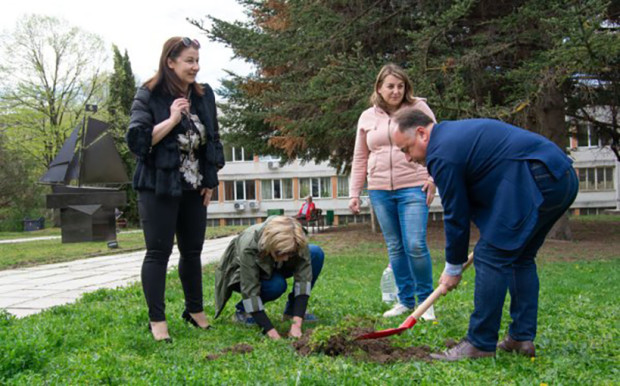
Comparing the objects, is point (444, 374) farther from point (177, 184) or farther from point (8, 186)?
point (8, 186)

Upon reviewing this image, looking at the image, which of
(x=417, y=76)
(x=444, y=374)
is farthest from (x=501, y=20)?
(x=444, y=374)

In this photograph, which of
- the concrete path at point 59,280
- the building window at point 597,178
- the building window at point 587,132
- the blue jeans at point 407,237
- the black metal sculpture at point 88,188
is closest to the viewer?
the blue jeans at point 407,237

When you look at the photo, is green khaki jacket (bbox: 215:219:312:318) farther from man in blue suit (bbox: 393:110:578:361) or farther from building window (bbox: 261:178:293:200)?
building window (bbox: 261:178:293:200)

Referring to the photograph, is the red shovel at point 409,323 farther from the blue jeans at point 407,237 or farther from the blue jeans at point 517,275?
the blue jeans at point 407,237

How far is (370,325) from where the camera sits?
3.63 m

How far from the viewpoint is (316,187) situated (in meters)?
41.3

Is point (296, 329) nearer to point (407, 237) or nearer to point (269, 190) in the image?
point (407, 237)

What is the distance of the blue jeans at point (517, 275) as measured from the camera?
9.23 feet

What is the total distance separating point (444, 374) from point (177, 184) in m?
2.09

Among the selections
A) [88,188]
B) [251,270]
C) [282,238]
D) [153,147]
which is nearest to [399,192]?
[282,238]

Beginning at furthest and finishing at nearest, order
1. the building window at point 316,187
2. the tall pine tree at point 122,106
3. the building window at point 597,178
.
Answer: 1. the building window at point 316,187
2. the building window at point 597,178
3. the tall pine tree at point 122,106

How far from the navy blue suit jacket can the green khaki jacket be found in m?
1.37

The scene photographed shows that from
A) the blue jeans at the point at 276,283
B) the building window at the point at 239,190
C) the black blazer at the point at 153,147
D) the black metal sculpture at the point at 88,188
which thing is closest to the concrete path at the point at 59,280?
the black blazer at the point at 153,147

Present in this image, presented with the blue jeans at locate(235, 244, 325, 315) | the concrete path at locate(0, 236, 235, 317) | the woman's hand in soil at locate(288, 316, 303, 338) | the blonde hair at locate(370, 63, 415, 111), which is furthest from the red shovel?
the concrete path at locate(0, 236, 235, 317)
